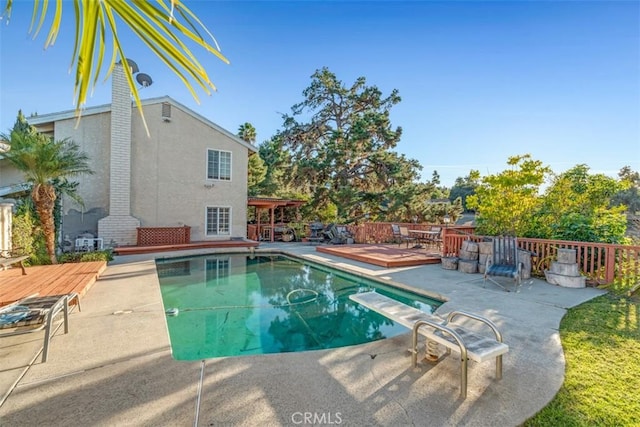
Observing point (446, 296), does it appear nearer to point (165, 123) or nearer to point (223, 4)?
point (223, 4)

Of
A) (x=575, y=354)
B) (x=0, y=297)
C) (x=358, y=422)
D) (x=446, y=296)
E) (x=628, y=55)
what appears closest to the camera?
(x=358, y=422)

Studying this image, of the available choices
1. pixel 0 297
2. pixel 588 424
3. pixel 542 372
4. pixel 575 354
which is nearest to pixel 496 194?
pixel 575 354

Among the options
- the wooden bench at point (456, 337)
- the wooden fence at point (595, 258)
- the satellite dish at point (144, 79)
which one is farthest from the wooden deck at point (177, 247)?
the wooden bench at point (456, 337)

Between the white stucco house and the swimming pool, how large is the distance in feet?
15.4

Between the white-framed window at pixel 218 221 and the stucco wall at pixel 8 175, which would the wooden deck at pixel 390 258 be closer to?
the white-framed window at pixel 218 221

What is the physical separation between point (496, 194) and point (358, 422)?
30.2ft

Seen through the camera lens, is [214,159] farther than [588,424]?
Yes

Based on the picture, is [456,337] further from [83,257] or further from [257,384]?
[83,257]

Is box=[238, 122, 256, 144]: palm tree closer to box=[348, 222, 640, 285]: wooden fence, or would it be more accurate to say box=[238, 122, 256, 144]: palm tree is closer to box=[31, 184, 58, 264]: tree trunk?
box=[31, 184, 58, 264]: tree trunk

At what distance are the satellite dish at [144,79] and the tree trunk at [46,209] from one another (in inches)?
312

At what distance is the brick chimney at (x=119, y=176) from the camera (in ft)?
42.3

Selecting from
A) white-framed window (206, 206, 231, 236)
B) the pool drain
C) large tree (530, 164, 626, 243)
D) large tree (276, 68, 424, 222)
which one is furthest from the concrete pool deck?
large tree (276, 68, 424, 222)

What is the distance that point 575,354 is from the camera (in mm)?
3611

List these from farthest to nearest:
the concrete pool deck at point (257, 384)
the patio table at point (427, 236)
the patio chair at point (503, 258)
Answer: the patio table at point (427, 236), the patio chair at point (503, 258), the concrete pool deck at point (257, 384)
